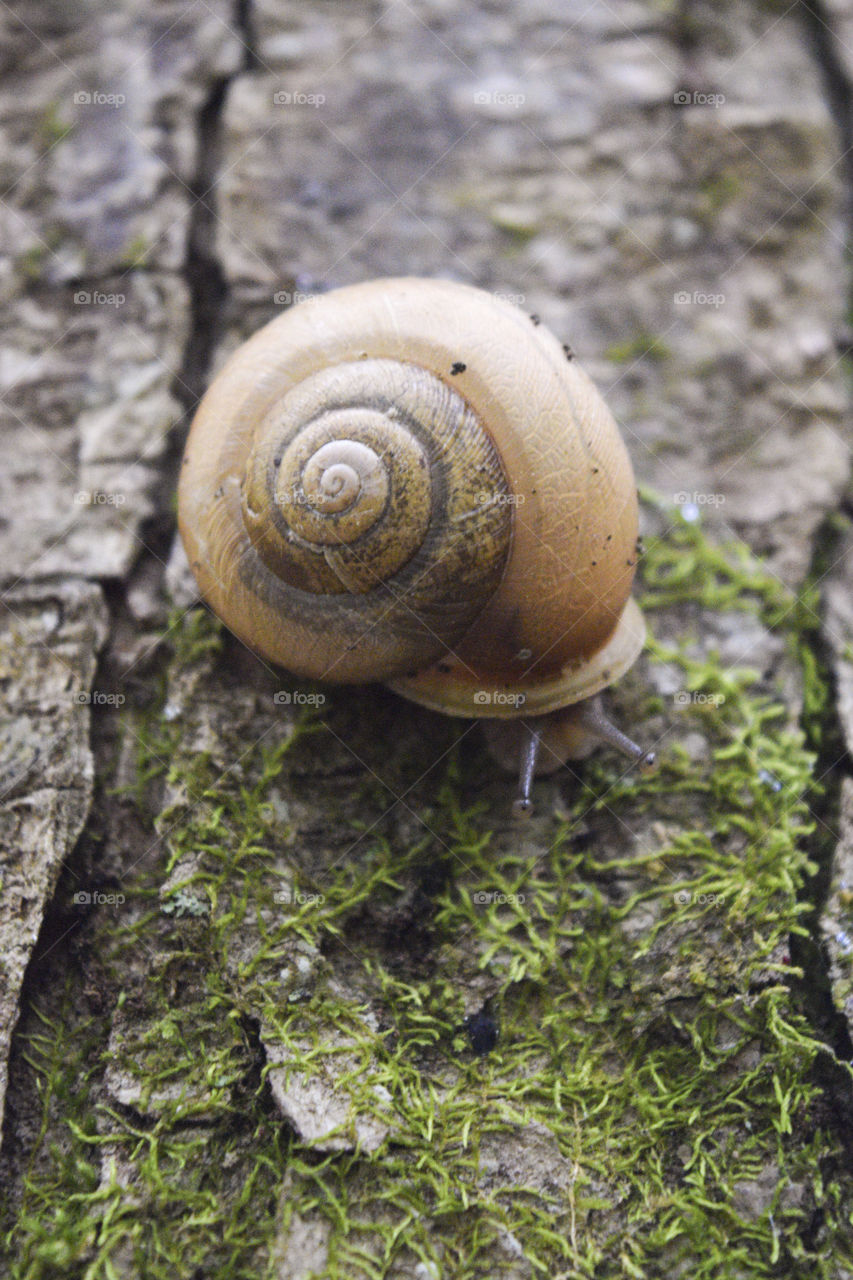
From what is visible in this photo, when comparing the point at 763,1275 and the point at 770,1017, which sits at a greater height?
the point at 770,1017

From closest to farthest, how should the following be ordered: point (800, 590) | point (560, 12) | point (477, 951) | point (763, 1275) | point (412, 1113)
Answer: point (763, 1275) < point (412, 1113) < point (477, 951) < point (800, 590) < point (560, 12)

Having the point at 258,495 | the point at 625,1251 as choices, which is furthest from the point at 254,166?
the point at 625,1251

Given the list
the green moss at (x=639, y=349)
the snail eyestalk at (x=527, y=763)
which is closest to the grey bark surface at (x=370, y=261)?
the green moss at (x=639, y=349)

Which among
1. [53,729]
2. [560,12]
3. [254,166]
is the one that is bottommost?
[53,729]

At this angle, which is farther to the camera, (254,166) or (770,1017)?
(254,166)

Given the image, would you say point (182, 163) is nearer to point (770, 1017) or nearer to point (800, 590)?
point (800, 590)

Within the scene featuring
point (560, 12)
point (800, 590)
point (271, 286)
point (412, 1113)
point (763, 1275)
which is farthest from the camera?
point (560, 12)

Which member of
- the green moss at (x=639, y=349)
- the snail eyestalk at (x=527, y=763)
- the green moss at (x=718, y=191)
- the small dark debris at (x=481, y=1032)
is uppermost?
the green moss at (x=718, y=191)

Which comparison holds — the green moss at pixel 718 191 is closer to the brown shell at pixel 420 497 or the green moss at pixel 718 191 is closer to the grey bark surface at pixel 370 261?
the grey bark surface at pixel 370 261
